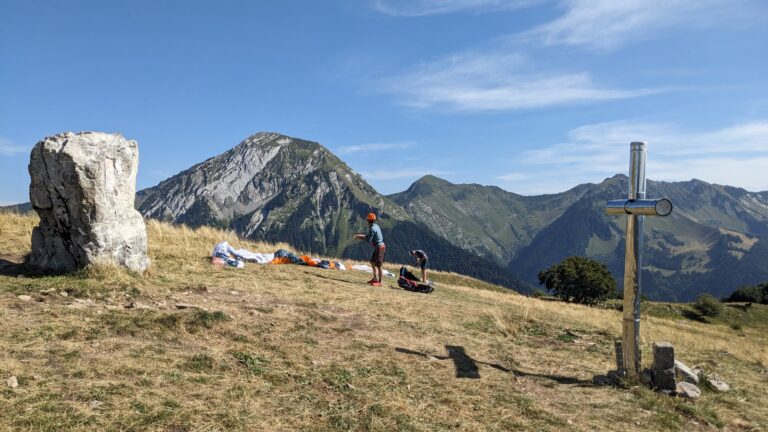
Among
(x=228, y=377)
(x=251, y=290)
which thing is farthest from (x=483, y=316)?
(x=228, y=377)

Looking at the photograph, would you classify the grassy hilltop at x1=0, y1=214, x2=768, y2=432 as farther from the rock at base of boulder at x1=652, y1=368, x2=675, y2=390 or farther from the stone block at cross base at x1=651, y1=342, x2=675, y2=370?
the stone block at cross base at x1=651, y1=342, x2=675, y2=370

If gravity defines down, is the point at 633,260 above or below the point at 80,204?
below

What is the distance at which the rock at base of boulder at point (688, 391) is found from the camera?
873cm

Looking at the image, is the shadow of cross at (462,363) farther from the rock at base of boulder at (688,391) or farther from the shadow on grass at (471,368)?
the rock at base of boulder at (688,391)

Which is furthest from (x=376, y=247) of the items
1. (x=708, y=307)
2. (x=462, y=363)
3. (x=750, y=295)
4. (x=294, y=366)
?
(x=750, y=295)

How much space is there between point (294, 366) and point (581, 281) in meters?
64.7

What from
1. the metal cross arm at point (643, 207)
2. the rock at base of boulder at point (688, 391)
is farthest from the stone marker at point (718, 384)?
the metal cross arm at point (643, 207)

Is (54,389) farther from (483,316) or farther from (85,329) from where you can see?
(483,316)

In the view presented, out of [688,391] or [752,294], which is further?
[752,294]

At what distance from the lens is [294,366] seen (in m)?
8.27

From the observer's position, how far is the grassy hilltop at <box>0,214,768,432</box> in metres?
6.25

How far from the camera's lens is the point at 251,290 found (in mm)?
14008

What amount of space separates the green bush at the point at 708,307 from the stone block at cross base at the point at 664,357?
61268mm

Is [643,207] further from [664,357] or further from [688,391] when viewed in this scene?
[688,391]
